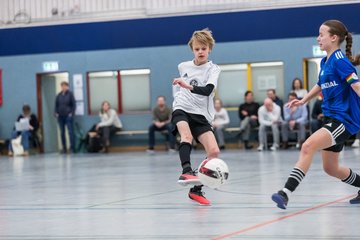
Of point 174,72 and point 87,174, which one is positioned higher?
point 174,72

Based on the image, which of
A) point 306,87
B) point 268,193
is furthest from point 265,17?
point 306,87

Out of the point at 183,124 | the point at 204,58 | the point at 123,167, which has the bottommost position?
the point at 123,167

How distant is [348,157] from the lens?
52.1ft

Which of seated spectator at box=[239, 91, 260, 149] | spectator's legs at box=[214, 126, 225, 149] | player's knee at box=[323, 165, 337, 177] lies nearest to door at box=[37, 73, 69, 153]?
spectator's legs at box=[214, 126, 225, 149]

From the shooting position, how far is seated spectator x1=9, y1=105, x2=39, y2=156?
24.7m

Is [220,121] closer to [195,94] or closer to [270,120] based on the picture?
[270,120]

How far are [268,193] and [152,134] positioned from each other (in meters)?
14.3

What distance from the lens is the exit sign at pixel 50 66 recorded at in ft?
84.9

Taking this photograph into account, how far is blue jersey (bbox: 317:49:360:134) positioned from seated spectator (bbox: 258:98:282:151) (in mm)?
14123

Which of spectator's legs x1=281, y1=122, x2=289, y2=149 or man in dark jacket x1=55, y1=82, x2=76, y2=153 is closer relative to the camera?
spectator's legs x1=281, y1=122, x2=289, y2=149

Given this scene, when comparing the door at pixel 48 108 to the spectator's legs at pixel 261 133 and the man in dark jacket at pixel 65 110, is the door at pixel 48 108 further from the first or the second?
the spectator's legs at pixel 261 133

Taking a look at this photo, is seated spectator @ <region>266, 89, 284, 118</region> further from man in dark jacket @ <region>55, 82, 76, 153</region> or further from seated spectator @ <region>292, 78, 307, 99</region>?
man in dark jacket @ <region>55, 82, 76, 153</region>

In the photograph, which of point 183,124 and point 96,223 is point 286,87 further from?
point 96,223

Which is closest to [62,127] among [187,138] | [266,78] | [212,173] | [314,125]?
[266,78]
